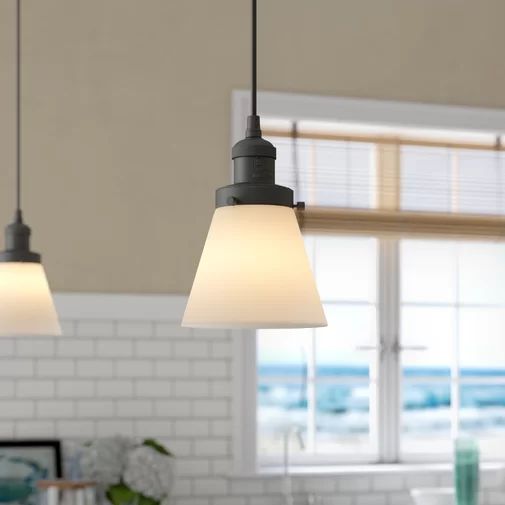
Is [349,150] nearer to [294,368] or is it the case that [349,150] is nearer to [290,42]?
[290,42]

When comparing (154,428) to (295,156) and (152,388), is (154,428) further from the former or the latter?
(295,156)

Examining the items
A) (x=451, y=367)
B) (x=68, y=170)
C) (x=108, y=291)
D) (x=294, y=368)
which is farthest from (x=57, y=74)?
(x=451, y=367)

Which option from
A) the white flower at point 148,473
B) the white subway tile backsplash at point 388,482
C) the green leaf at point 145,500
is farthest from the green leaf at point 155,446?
the white subway tile backsplash at point 388,482

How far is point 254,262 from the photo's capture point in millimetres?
2174

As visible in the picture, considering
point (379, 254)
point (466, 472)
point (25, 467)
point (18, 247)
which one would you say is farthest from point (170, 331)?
point (18, 247)

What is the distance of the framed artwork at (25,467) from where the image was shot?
5.03 metres

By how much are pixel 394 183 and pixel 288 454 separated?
1472 mm

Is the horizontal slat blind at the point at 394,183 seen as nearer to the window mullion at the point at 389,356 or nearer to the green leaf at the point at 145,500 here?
the window mullion at the point at 389,356

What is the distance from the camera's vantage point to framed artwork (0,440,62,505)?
503 centimetres

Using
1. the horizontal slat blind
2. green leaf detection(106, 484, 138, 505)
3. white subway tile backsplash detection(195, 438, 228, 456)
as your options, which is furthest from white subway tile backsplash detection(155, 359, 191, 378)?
the horizontal slat blind

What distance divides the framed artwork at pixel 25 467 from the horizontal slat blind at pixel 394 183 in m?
1.64

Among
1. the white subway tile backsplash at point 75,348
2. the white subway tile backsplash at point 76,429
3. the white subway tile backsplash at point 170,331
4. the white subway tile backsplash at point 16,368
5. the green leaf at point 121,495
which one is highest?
the white subway tile backsplash at point 170,331

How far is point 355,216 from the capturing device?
562 cm

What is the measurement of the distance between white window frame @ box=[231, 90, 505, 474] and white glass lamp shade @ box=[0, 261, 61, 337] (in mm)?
2128
